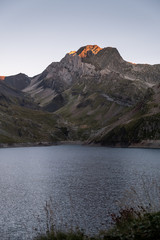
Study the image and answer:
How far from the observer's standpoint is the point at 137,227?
1912 cm

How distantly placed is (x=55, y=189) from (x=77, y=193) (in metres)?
6.96

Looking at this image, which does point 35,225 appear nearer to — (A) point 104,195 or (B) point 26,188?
(A) point 104,195

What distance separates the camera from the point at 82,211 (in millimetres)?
38344

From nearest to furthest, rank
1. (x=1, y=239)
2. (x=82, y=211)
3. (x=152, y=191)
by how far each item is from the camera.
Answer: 1. (x=1, y=239)
2. (x=82, y=211)
3. (x=152, y=191)

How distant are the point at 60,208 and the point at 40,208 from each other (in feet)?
11.0

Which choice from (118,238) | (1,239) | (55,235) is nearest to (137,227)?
(118,238)

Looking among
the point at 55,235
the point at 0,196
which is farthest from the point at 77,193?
the point at 55,235

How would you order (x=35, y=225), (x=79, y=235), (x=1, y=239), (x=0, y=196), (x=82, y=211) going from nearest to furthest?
(x=79, y=235), (x=1, y=239), (x=35, y=225), (x=82, y=211), (x=0, y=196)

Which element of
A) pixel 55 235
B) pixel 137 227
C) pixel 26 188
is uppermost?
pixel 137 227

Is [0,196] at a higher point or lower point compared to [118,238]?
lower

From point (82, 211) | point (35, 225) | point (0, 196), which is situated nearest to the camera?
point (35, 225)

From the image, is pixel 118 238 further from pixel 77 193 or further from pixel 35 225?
pixel 77 193

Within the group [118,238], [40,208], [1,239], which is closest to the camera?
[118,238]

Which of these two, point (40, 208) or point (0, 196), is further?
point (0, 196)
